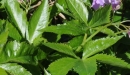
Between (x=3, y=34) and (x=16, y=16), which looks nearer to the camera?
(x=3, y=34)

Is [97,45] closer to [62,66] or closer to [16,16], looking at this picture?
[62,66]

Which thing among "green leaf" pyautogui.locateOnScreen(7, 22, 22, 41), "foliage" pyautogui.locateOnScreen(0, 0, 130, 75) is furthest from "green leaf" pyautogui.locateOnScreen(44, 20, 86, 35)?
"green leaf" pyautogui.locateOnScreen(7, 22, 22, 41)

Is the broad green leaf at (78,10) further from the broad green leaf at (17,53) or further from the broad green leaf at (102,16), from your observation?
the broad green leaf at (17,53)

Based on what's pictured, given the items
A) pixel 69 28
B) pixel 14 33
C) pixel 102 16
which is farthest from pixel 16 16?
pixel 102 16

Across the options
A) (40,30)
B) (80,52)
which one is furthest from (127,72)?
(40,30)

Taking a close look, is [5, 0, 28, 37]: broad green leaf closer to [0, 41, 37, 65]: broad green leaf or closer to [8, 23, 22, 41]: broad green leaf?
[8, 23, 22, 41]: broad green leaf

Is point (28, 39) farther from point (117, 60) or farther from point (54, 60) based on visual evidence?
point (117, 60)
